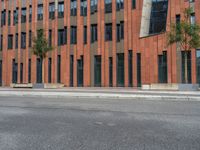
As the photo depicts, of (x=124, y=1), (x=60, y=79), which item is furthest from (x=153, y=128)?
(x=60, y=79)

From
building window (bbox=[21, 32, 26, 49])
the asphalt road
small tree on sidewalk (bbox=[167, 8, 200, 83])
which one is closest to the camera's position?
the asphalt road

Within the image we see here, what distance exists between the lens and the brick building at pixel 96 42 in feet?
113

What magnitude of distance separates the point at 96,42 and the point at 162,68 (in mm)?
11271

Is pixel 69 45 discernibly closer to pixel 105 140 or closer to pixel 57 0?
pixel 57 0

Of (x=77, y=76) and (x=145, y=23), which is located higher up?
(x=145, y=23)

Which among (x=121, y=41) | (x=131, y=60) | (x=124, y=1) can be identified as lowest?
(x=131, y=60)

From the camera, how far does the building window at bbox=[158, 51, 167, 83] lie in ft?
113

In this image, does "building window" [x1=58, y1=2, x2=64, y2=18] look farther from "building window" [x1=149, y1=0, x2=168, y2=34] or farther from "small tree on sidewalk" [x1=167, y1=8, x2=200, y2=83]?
"small tree on sidewalk" [x1=167, y1=8, x2=200, y2=83]

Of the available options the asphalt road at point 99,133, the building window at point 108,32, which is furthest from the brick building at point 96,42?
the asphalt road at point 99,133

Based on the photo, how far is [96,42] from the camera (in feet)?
133

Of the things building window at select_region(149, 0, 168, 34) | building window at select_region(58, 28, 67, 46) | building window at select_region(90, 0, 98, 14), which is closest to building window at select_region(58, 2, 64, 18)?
building window at select_region(58, 28, 67, 46)

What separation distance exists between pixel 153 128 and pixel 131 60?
31766 mm

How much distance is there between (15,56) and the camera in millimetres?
48156

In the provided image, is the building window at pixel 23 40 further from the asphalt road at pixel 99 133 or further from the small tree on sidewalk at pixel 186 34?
the asphalt road at pixel 99 133
